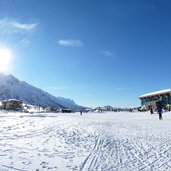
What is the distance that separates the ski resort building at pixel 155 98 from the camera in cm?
8244

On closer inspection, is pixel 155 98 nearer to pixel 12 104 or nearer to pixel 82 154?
pixel 12 104

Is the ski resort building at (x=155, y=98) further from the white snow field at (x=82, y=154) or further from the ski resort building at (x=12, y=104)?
the white snow field at (x=82, y=154)

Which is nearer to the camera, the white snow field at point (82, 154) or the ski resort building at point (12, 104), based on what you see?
the white snow field at point (82, 154)

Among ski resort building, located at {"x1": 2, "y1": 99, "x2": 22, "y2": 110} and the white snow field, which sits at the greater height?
ski resort building, located at {"x1": 2, "y1": 99, "x2": 22, "y2": 110}

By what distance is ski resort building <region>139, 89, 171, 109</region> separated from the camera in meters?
82.4

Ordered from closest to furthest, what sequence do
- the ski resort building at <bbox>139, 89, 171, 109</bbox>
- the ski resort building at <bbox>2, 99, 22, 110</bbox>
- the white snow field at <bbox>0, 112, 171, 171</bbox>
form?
the white snow field at <bbox>0, 112, 171, 171</bbox> → the ski resort building at <bbox>139, 89, 171, 109</bbox> → the ski resort building at <bbox>2, 99, 22, 110</bbox>

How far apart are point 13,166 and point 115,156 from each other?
406cm

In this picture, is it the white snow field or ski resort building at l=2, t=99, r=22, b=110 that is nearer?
the white snow field

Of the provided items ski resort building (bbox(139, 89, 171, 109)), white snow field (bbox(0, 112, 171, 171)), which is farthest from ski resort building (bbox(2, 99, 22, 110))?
white snow field (bbox(0, 112, 171, 171))

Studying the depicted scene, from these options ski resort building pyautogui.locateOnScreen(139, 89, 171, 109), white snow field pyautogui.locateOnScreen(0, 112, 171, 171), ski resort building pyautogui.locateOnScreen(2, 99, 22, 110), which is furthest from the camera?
ski resort building pyautogui.locateOnScreen(2, 99, 22, 110)

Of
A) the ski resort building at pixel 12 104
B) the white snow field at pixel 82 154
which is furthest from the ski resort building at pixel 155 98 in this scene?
the white snow field at pixel 82 154

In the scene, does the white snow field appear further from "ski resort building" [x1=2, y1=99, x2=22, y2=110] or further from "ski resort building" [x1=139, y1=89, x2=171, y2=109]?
"ski resort building" [x1=2, y1=99, x2=22, y2=110]

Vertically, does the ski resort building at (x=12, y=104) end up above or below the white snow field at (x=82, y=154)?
above

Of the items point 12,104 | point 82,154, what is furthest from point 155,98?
point 82,154
